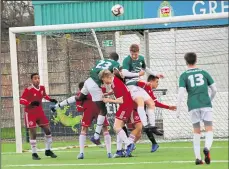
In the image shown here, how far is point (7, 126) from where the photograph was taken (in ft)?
66.0

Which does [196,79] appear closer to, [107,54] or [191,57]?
[191,57]

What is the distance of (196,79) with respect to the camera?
1032 centimetres

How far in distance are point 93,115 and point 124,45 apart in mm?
3715

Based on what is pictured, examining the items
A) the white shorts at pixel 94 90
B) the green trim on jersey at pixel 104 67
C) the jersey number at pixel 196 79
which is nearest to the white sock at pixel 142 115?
the white shorts at pixel 94 90

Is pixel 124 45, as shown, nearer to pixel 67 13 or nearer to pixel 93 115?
pixel 93 115

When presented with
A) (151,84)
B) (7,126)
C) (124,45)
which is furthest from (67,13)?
(151,84)

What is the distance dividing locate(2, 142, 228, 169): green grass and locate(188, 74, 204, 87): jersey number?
46.6 inches

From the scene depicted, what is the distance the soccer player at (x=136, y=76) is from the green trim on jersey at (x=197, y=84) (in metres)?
2.49

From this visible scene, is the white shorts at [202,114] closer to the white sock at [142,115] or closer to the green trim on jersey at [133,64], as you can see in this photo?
the white sock at [142,115]

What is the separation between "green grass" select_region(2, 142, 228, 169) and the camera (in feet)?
35.4

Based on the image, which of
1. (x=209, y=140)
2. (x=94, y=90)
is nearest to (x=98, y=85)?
(x=94, y=90)

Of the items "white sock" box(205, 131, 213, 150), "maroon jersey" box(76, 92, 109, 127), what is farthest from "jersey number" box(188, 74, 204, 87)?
"maroon jersey" box(76, 92, 109, 127)

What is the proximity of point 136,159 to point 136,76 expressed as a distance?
165cm

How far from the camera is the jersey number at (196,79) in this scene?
1032 centimetres
